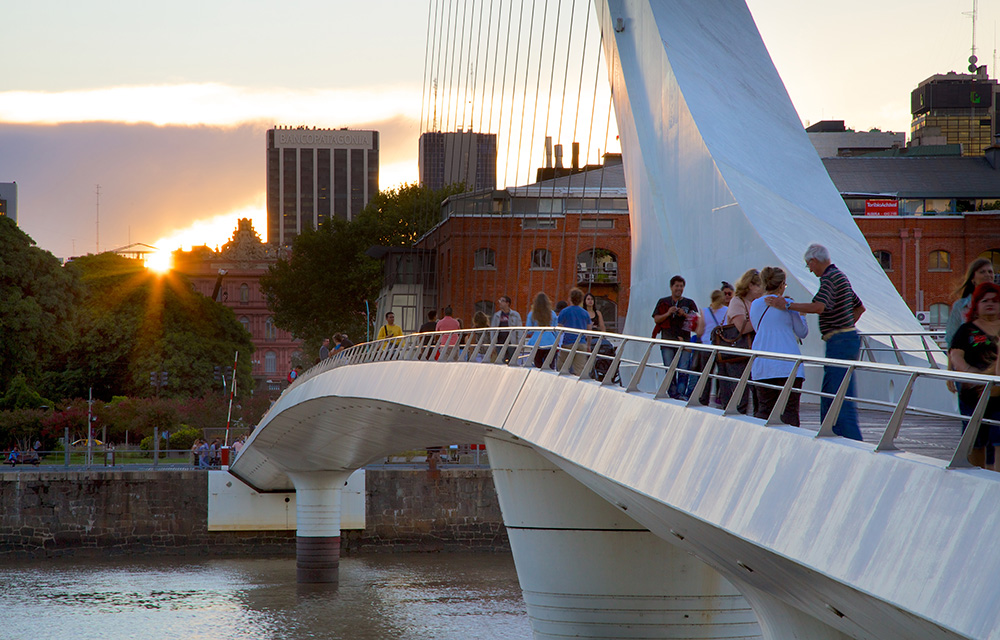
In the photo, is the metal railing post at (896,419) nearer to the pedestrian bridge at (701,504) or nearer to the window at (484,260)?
the pedestrian bridge at (701,504)

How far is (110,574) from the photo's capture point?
3703cm

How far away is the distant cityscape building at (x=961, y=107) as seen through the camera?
380 ft

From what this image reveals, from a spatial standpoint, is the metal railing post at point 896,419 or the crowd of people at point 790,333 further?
the crowd of people at point 790,333

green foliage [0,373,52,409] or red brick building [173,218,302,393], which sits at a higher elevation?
red brick building [173,218,302,393]

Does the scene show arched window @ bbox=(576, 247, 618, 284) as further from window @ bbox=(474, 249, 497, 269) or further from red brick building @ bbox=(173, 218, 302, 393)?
red brick building @ bbox=(173, 218, 302, 393)

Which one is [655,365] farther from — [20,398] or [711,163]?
[20,398]

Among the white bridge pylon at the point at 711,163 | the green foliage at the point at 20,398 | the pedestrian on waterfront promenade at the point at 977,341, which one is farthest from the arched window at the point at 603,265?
the pedestrian on waterfront promenade at the point at 977,341

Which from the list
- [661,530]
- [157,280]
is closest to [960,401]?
[661,530]

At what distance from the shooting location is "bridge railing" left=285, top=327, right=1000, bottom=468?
5.76m

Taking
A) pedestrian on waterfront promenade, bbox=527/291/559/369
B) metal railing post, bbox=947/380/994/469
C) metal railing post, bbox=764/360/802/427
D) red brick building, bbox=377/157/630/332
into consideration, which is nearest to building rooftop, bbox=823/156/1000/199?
red brick building, bbox=377/157/630/332

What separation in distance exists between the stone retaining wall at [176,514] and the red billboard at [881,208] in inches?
821

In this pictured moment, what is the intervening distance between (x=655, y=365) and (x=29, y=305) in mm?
41024

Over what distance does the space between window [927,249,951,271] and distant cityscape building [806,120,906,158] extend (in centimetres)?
2105

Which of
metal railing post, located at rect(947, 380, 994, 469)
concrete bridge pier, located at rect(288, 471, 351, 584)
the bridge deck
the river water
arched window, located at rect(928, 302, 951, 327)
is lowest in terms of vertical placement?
the river water
